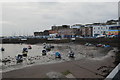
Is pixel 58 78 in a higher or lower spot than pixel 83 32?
lower

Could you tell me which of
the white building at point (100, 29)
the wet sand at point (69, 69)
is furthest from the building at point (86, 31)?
the wet sand at point (69, 69)

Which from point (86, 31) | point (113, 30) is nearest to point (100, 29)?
point (113, 30)

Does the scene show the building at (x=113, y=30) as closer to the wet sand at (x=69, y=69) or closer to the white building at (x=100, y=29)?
the white building at (x=100, y=29)

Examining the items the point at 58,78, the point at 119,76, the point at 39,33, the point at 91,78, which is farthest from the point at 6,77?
the point at 39,33

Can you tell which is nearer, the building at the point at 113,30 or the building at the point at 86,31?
the building at the point at 113,30

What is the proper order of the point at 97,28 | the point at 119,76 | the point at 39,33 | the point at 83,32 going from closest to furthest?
the point at 119,76 → the point at 97,28 → the point at 83,32 → the point at 39,33

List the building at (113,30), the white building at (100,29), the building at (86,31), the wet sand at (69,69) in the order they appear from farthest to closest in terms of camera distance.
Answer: the building at (86,31), the white building at (100,29), the building at (113,30), the wet sand at (69,69)

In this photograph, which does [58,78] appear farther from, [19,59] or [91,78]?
[19,59]

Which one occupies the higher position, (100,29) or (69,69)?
(100,29)

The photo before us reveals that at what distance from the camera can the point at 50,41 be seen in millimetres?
66625

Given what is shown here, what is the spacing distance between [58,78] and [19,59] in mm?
11797

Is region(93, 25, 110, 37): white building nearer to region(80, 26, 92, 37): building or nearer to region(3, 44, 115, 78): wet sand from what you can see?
region(80, 26, 92, 37): building

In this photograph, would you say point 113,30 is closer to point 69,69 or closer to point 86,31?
point 86,31

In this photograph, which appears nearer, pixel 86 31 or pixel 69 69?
pixel 69 69
